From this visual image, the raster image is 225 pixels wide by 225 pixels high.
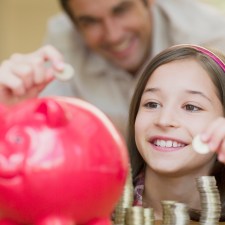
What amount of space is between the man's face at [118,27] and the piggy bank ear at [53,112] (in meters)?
0.95

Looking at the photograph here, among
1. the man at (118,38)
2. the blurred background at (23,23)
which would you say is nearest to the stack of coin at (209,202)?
the man at (118,38)

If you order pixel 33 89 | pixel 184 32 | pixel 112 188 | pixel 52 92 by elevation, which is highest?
pixel 184 32

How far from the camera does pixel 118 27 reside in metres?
1.41

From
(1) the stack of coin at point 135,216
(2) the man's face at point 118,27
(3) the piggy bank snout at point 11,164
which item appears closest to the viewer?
(3) the piggy bank snout at point 11,164

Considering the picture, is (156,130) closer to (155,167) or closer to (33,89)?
(155,167)

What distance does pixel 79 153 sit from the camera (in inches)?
17.3

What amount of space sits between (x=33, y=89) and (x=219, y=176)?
31cm

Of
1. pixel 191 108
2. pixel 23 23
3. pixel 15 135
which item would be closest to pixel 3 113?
pixel 15 135

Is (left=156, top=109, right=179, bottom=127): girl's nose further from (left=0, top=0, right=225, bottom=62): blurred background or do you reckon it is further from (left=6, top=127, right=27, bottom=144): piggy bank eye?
(left=0, top=0, right=225, bottom=62): blurred background

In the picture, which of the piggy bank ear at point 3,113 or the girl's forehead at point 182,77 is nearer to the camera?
the piggy bank ear at point 3,113

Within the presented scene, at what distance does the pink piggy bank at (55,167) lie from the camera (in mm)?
430

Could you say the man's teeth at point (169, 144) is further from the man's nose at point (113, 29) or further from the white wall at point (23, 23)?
the white wall at point (23, 23)

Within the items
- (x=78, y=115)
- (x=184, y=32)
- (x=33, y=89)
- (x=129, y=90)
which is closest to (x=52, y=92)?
(x=129, y=90)

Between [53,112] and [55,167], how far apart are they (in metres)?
0.05
